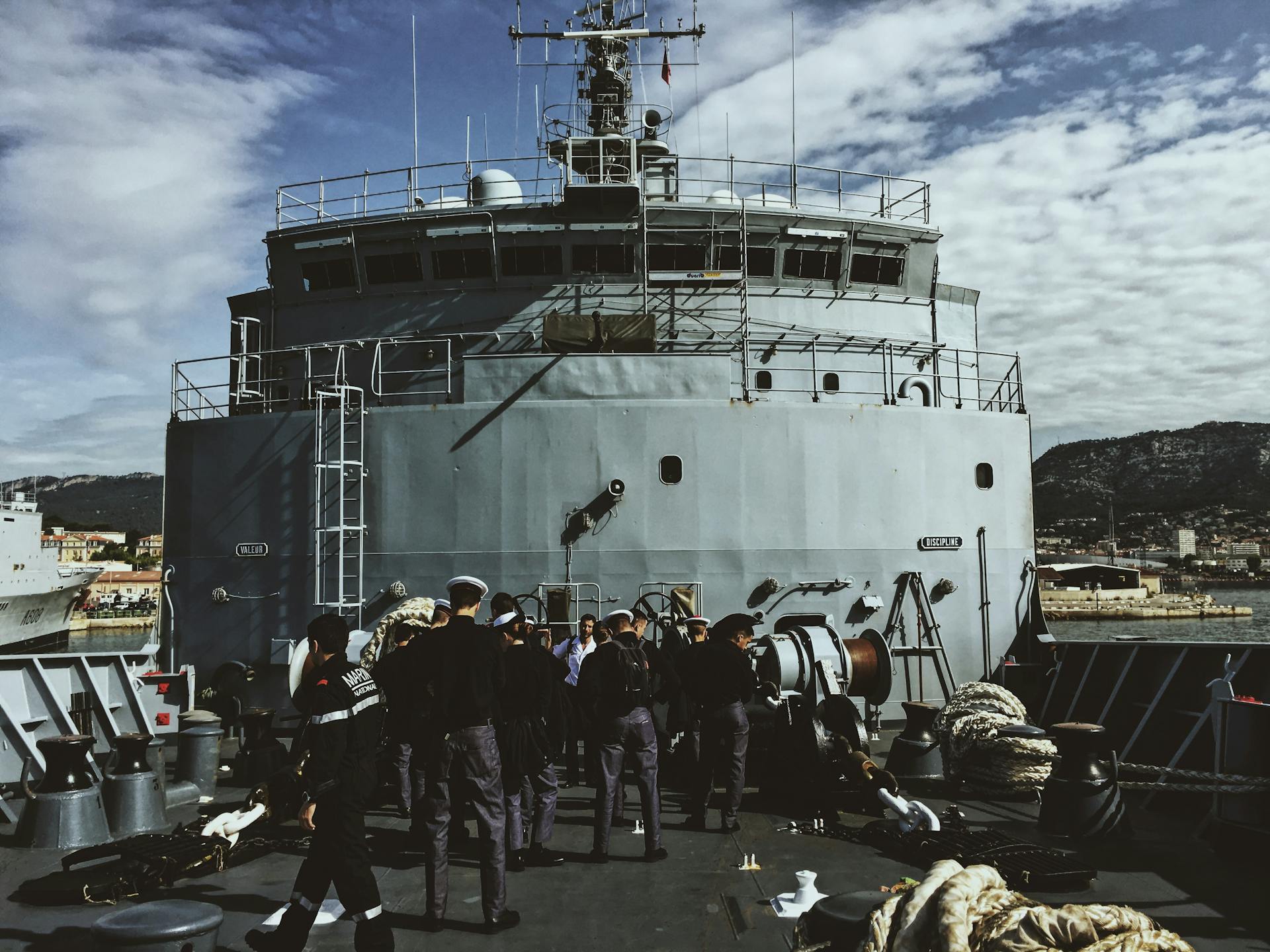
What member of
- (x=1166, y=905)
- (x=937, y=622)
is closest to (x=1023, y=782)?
(x=1166, y=905)

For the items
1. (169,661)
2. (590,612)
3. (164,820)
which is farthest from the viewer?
(169,661)

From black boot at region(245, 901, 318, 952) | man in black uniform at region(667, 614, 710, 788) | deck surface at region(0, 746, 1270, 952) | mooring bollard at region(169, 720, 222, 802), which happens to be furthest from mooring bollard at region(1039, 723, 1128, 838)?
mooring bollard at region(169, 720, 222, 802)

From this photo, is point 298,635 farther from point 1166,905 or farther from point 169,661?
point 1166,905

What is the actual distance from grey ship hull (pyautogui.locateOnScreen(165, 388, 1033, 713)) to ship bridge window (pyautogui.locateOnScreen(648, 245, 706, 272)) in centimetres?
269

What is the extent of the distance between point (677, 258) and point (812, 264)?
2.20m

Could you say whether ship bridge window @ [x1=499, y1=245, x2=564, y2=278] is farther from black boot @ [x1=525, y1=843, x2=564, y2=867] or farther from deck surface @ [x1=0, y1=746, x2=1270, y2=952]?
black boot @ [x1=525, y1=843, x2=564, y2=867]

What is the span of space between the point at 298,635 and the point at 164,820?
4.83m

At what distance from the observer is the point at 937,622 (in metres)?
12.4

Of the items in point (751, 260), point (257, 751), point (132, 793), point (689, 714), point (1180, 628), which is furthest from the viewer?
point (1180, 628)

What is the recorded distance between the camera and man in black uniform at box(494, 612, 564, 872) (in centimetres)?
577

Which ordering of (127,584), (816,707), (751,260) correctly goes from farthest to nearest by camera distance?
(127,584), (751,260), (816,707)

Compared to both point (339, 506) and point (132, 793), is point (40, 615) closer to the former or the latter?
point (339, 506)

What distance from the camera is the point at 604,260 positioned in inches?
561

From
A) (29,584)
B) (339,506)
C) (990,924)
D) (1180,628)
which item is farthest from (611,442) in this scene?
(1180,628)
